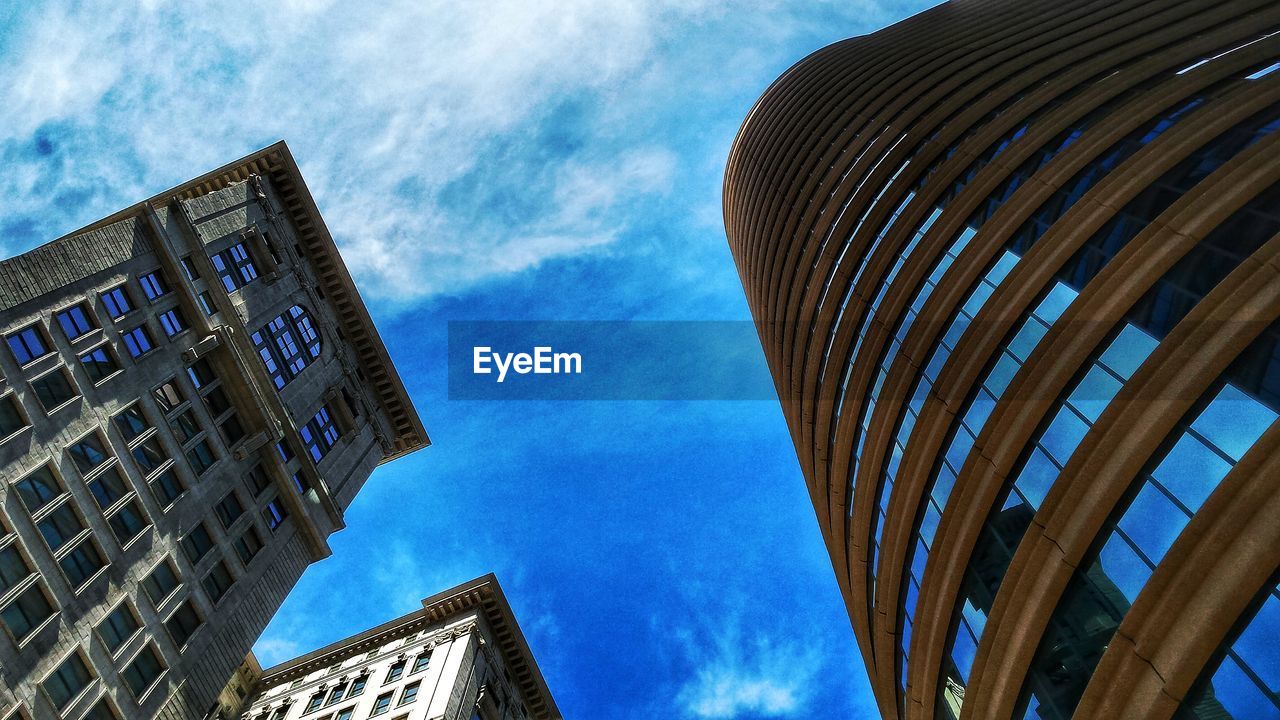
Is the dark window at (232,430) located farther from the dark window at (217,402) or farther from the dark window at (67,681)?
the dark window at (67,681)

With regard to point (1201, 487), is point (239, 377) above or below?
above

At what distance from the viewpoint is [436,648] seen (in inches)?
1811

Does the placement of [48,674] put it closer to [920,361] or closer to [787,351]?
[920,361]

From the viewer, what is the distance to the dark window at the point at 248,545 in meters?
30.0

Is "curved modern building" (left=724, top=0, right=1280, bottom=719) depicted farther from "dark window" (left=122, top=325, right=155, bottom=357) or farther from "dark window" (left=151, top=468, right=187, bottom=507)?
"dark window" (left=122, top=325, right=155, bottom=357)

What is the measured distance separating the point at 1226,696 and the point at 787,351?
1289 inches

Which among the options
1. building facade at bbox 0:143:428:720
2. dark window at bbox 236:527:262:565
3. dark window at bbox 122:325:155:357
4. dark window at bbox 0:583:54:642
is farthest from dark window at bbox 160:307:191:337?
dark window at bbox 0:583:54:642

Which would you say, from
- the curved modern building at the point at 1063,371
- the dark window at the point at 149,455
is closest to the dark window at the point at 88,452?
the dark window at the point at 149,455

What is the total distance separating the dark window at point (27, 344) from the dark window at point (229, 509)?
30.2 feet

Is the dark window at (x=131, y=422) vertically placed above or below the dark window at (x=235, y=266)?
below

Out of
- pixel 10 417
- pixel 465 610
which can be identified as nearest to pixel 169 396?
pixel 10 417

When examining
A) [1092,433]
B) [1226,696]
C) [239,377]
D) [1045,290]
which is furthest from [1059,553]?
[239,377]

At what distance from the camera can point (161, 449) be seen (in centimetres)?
2720

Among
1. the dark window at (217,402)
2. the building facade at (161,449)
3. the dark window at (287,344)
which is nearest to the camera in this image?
the building facade at (161,449)
